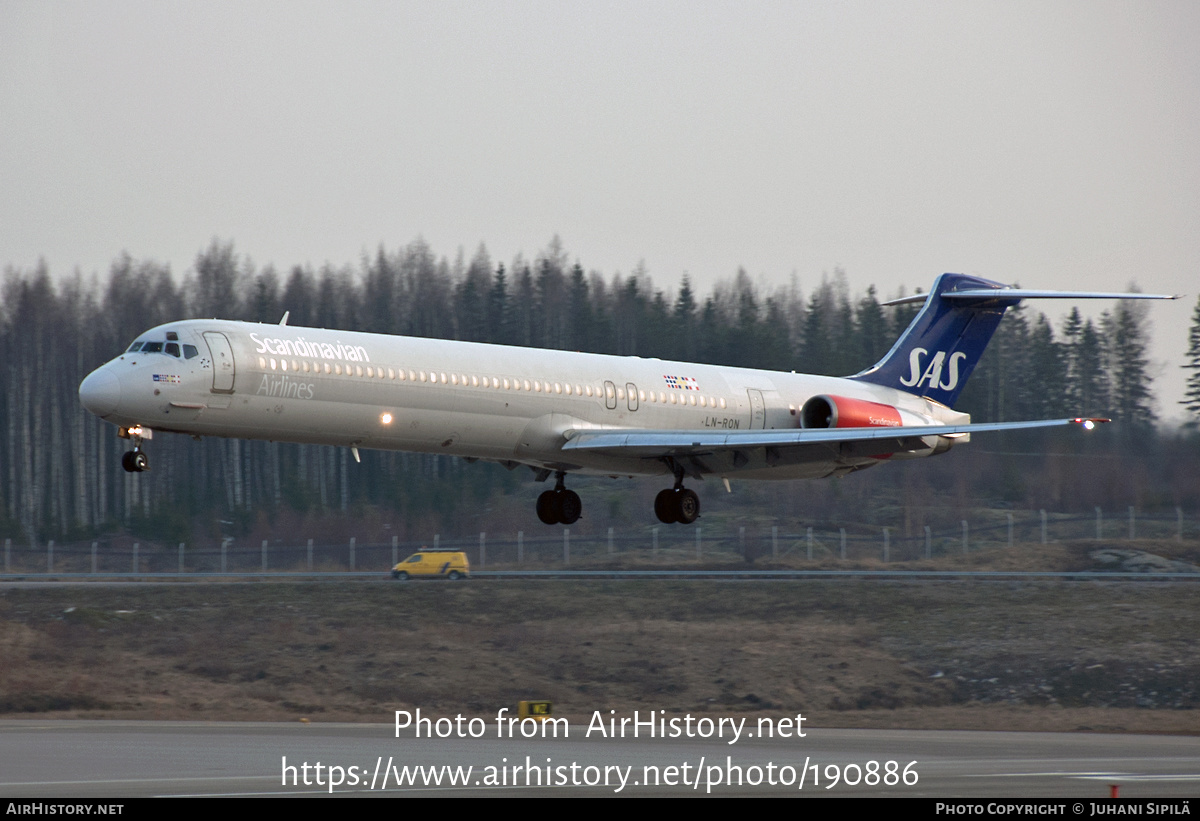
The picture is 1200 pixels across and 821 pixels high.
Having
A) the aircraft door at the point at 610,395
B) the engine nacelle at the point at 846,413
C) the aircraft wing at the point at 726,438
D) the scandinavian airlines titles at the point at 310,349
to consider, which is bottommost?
the aircraft wing at the point at 726,438

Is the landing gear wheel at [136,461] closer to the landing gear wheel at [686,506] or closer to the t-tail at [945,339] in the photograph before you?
the landing gear wheel at [686,506]

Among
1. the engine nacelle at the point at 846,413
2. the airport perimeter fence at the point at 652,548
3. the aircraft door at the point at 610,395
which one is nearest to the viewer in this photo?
the aircraft door at the point at 610,395

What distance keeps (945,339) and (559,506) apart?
1143cm

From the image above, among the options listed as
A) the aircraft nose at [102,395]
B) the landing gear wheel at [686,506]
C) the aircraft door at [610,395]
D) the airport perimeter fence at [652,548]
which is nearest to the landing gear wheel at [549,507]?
the aircraft door at [610,395]

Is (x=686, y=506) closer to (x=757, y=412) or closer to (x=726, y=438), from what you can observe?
(x=726, y=438)

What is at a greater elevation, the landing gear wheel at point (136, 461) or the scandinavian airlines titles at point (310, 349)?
the scandinavian airlines titles at point (310, 349)

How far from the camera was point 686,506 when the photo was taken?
31688 mm

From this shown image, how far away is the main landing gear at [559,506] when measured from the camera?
31.4 meters

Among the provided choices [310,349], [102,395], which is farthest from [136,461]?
[310,349]

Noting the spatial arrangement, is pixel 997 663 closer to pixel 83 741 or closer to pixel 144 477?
pixel 83 741

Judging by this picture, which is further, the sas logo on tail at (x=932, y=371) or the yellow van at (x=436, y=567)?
the yellow van at (x=436, y=567)

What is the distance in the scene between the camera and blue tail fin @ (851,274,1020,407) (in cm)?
3700

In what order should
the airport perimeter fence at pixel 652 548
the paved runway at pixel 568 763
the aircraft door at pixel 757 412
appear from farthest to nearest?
1. the airport perimeter fence at pixel 652 548
2. the aircraft door at pixel 757 412
3. the paved runway at pixel 568 763

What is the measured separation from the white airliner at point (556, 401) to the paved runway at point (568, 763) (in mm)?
5319
